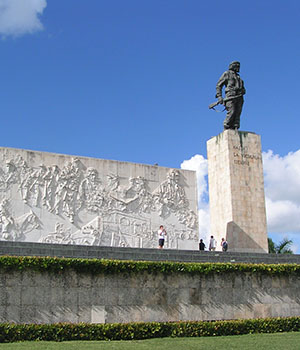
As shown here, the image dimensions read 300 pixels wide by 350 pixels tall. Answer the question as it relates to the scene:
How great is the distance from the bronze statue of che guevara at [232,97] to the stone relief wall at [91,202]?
2694 mm

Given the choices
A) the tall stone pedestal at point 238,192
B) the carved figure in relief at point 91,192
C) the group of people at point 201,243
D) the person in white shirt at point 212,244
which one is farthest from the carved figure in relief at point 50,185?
the tall stone pedestal at point 238,192

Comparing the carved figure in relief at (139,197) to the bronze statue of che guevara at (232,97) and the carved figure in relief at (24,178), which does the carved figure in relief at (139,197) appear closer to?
the carved figure in relief at (24,178)

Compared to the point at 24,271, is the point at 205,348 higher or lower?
lower

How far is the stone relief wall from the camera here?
53.2 feet

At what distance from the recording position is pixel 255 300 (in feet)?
39.5

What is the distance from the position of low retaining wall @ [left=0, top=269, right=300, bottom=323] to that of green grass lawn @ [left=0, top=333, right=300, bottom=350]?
1128mm

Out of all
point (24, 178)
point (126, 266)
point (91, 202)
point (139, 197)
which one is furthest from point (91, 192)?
point (126, 266)

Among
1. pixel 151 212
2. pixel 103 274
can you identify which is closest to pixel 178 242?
pixel 151 212

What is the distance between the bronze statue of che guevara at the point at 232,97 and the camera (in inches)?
695

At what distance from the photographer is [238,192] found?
16984mm

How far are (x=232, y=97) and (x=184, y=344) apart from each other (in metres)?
10.4

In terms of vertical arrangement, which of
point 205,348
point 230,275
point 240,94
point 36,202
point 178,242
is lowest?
point 205,348

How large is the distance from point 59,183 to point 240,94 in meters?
6.62

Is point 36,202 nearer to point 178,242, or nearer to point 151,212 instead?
point 151,212
